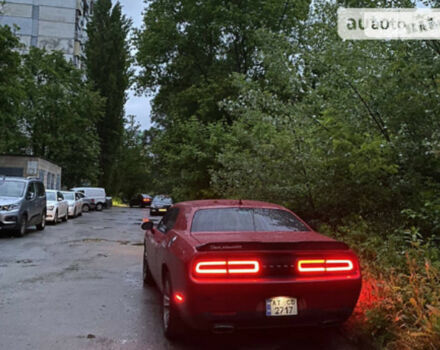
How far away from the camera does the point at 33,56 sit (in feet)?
143

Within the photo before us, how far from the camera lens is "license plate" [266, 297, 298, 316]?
3.97 m

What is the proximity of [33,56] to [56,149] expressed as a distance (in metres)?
9.05

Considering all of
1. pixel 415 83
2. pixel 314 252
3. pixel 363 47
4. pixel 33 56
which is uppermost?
pixel 33 56

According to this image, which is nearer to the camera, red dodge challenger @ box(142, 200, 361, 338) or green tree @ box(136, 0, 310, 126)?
red dodge challenger @ box(142, 200, 361, 338)

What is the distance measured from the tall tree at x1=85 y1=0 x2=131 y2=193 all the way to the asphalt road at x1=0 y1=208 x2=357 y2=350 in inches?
1782

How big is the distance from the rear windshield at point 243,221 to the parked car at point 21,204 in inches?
407

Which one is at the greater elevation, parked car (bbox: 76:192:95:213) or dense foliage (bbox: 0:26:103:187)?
dense foliage (bbox: 0:26:103:187)

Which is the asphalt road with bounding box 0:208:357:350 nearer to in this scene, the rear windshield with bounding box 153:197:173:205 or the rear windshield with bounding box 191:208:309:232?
the rear windshield with bounding box 191:208:309:232

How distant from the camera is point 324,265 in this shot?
4215 mm

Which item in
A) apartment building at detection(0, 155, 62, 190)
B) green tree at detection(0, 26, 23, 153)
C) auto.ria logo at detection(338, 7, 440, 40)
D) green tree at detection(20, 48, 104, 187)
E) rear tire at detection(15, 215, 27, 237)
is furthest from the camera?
green tree at detection(20, 48, 104, 187)

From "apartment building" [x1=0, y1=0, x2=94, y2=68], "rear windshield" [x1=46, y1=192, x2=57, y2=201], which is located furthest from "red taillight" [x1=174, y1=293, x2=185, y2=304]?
"apartment building" [x1=0, y1=0, x2=94, y2=68]

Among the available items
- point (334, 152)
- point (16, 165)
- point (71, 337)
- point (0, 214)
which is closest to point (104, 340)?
point (71, 337)

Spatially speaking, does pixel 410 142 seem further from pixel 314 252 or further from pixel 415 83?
pixel 314 252

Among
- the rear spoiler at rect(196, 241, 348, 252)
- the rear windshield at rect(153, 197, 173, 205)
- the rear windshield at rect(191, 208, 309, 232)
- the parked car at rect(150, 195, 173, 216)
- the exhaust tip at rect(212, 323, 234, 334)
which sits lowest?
the parked car at rect(150, 195, 173, 216)
